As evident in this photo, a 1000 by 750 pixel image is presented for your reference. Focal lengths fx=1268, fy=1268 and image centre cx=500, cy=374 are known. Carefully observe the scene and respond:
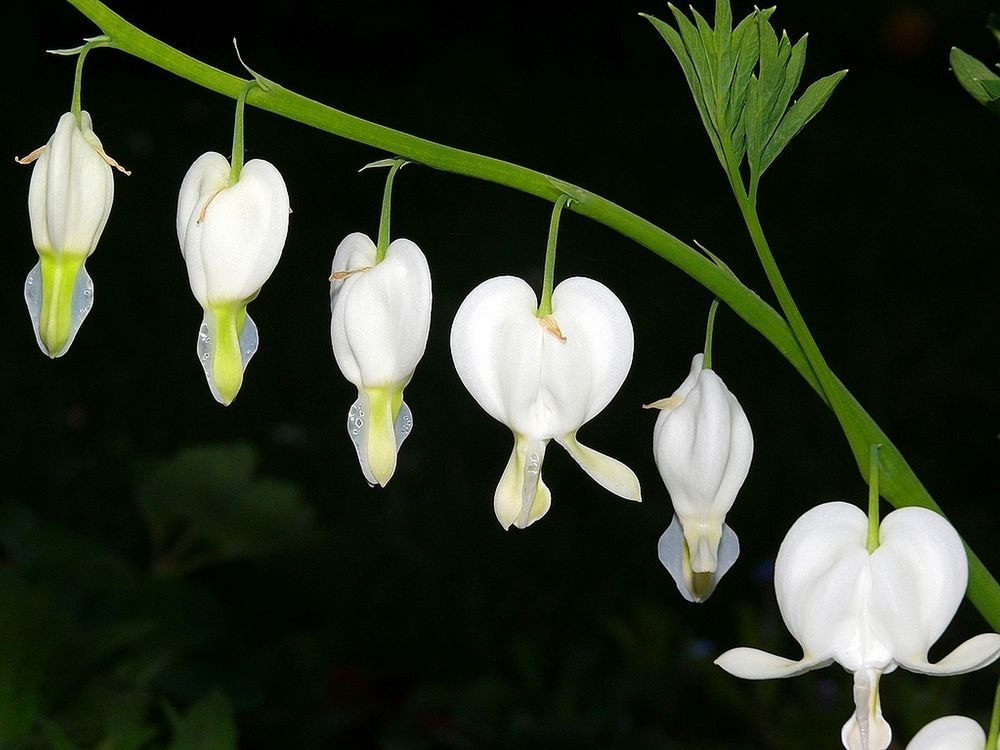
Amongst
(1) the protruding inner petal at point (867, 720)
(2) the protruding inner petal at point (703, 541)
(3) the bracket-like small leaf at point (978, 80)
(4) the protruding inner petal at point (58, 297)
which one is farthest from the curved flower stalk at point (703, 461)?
(4) the protruding inner petal at point (58, 297)

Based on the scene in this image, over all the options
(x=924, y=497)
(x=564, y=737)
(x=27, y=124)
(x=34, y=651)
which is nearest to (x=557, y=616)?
(x=564, y=737)

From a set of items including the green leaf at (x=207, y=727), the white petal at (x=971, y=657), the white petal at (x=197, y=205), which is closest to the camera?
the white petal at (x=971, y=657)

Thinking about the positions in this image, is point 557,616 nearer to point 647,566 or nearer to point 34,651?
point 647,566

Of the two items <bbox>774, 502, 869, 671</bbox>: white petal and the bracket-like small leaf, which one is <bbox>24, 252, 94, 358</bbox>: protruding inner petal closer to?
<bbox>774, 502, 869, 671</bbox>: white petal

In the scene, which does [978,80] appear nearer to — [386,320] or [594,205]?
[594,205]

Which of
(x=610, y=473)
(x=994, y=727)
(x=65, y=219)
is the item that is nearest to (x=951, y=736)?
Answer: (x=994, y=727)

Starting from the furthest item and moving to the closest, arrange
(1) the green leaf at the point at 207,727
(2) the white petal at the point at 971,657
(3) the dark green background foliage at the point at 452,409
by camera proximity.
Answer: (3) the dark green background foliage at the point at 452,409 < (1) the green leaf at the point at 207,727 < (2) the white petal at the point at 971,657

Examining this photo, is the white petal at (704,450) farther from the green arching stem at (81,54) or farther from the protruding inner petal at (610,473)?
the green arching stem at (81,54)
